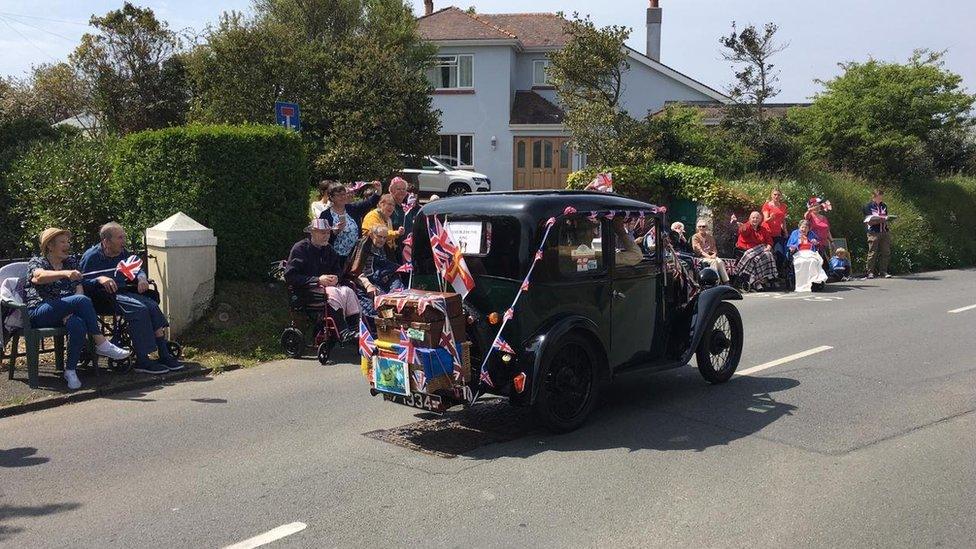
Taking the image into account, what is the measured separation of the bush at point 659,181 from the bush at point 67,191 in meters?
11.0

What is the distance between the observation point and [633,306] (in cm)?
741

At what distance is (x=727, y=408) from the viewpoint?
24.7 feet

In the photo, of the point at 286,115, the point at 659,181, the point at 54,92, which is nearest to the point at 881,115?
the point at 659,181

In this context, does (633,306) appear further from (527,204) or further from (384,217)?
(384,217)

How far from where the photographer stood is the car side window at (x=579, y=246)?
6.81 m

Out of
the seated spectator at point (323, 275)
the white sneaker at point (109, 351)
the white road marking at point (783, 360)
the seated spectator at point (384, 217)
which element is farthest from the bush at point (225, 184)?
the white road marking at point (783, 360)

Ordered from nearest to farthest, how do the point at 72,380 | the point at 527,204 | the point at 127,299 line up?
the point at 527,204 < the point at 72,380 < the point at 127,299

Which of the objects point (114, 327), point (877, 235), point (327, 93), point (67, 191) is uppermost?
point (327, 93)

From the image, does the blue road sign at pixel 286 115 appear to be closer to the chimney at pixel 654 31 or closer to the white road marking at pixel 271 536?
the white road marking at pixel 271 536

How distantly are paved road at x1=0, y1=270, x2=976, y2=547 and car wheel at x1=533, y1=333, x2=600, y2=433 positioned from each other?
6.7 inches

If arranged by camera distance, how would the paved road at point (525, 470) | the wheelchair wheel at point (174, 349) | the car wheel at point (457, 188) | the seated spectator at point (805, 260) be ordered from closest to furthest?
the paved road at point (525, 470), the wheelchair wheel at point (174, 349), the seated spectator at point (805, 260), the car wheel at point (457, 188)

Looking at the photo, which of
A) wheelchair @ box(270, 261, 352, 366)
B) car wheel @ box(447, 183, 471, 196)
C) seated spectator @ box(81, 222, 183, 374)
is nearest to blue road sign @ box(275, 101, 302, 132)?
wheelchair @ box(270, 261, 352, 366)

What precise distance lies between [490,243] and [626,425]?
6.19 feet

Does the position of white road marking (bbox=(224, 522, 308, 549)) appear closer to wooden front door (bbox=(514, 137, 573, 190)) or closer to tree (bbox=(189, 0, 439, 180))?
tree (bbox=(189, 0, 439, 180))
